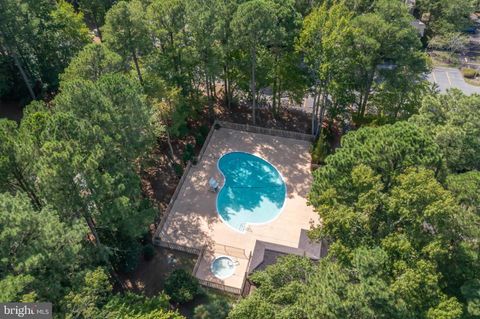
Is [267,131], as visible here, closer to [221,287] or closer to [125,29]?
[125,29]

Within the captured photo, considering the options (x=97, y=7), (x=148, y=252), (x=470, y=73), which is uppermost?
(x=97, y=7)

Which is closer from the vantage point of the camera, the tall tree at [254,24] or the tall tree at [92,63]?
the tall tree at [92,63]

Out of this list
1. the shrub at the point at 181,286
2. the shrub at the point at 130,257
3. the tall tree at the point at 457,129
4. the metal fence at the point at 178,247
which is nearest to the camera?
the tall tree at the point at 457,129

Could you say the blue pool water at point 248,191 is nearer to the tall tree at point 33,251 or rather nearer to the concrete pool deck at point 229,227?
the concrete pool deck at point 229,227

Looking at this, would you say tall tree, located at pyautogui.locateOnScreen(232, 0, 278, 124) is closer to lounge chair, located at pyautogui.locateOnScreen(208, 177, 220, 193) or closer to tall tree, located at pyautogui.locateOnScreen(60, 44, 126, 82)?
tall tree, located at pyautogui.locateOnScreen(60, 44, 126, 82)

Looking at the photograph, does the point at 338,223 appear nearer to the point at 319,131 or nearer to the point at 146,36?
the point at 319,131

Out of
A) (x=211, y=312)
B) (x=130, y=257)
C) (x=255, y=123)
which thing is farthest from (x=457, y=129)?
(x=130, y=257)

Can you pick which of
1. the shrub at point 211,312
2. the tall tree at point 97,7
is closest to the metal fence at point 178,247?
the shrub at point 211,312
